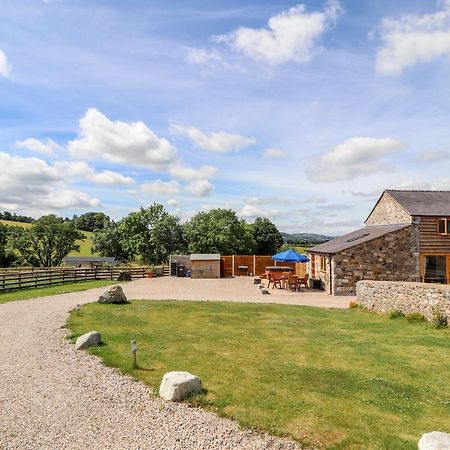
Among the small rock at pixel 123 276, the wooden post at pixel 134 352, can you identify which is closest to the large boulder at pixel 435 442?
the wooden post at pixel 134 352

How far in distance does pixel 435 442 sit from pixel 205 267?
32.0 m

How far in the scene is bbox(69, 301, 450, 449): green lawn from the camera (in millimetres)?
6379

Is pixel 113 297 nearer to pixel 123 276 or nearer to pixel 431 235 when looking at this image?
pixel 123 276

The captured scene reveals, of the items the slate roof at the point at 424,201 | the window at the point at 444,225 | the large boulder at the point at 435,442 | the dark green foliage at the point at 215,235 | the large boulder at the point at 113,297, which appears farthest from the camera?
the dark green foliage at the point at 215,235

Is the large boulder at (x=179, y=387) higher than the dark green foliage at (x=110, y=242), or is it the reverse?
the dark green foliage at (x=110, y=242)

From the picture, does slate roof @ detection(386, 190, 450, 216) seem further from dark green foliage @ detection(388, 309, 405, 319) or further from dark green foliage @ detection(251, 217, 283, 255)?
dark green foliage @ detection(251, 217, 283, 255)

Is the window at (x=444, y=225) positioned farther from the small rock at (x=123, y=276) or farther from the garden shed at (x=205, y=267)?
the small rock at (x=123, y=276)

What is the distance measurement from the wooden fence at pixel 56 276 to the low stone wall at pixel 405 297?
21.5 metres

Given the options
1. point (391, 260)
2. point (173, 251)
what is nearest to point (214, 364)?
point (391, 260)

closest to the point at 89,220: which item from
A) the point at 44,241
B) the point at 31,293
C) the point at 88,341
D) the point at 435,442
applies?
the point at 44,241

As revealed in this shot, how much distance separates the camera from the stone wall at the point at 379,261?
77.7ft

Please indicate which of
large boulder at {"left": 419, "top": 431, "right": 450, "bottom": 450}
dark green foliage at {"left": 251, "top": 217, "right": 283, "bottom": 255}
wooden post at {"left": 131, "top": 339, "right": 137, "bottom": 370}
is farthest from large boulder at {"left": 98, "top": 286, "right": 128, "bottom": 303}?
dark green foliage at {"left": 251, "top": 217, "right": 283, "bottom": 255}

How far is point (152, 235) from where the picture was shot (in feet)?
167

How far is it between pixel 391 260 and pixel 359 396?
729 inches
